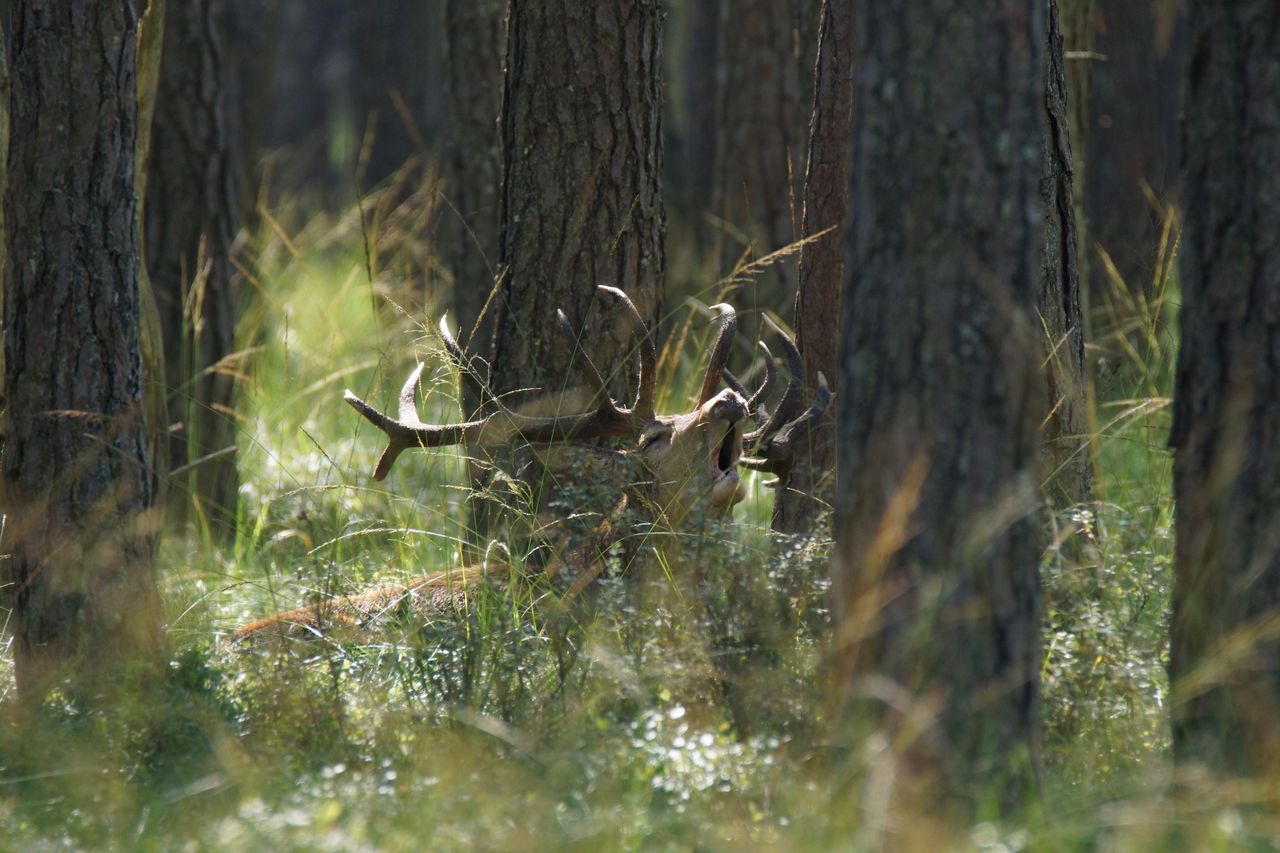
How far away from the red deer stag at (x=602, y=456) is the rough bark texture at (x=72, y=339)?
0.62 metres

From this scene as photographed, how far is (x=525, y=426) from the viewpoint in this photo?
5258 mm

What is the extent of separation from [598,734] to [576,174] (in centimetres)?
265

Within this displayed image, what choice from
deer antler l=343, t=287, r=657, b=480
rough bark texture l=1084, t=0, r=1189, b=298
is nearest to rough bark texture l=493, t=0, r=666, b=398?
deer antler l=343, t=287, r=657, b=480

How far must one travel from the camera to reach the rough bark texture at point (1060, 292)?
4777 millimetres

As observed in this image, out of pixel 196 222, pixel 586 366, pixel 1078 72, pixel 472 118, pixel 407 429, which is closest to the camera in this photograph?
pixel 586 366

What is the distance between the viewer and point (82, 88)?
4484 millimetres

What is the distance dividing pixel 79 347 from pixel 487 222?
432 cm

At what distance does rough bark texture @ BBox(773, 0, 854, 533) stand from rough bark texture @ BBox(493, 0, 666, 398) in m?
0.68

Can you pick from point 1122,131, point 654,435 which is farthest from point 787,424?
point 1122,131

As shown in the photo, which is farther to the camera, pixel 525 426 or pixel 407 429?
pixel 407 429

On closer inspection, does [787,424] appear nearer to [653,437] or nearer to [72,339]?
[653,437]

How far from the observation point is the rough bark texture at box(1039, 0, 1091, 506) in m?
4.78

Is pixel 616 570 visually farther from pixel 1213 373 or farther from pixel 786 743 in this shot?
pixel 1213 373

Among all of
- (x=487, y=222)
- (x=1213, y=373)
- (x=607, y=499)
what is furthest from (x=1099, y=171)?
(x=1213, y=373)
